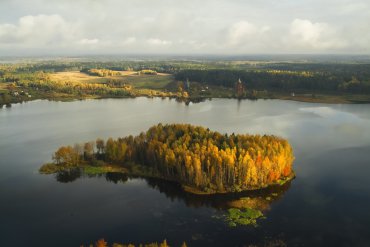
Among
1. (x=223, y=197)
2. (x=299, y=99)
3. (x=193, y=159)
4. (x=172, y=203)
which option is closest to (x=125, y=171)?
(x=193, y=159)

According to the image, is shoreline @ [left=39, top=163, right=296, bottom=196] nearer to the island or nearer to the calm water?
the island

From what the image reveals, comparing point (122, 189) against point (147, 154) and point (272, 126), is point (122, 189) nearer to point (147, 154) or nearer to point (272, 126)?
point (147, 154)

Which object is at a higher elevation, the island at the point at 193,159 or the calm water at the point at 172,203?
the island at the point at 193,159

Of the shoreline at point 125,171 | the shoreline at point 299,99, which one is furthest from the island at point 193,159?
the shoreline at point 299,99

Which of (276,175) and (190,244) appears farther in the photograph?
(276,175)

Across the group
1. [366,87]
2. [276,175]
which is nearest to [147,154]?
[276,175]

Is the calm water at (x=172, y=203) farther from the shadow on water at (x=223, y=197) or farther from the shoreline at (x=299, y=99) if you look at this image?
the shoreline at (x=299, y=99)

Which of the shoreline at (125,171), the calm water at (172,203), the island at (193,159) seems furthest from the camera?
the shoreline at (125,171)

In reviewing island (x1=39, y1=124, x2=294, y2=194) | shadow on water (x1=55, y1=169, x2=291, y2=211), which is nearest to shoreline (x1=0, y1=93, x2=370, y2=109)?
island (x1=39, y1=124, x2=294, y2=194)
